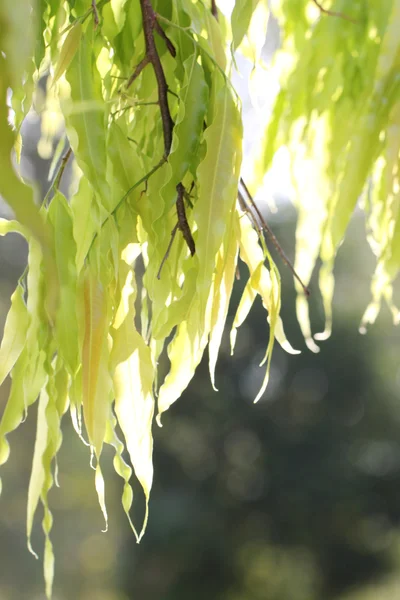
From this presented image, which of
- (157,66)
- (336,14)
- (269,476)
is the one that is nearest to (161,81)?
(157,66)

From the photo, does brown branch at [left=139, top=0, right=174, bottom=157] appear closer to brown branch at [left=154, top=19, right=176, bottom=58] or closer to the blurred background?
Result: brown branch at [left=154, top=19, right=176, bottom=58]

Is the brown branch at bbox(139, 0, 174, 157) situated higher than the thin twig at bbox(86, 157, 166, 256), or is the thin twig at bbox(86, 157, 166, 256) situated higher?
the brown branch at bbox(139, 0, 174, 157)

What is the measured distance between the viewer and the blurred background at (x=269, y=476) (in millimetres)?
4672

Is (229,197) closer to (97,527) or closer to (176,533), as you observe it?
(176,533)

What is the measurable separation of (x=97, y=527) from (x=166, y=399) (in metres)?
4.63

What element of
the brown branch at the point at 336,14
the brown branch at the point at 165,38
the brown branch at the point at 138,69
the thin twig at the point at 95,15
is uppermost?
the brown branch at the point at 336,14

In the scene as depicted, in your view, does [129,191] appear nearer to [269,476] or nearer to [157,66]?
[157,66]

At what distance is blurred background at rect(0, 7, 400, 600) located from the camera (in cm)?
467

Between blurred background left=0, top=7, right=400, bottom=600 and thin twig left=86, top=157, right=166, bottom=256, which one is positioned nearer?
thin twig left=86, top=157, right=166, bottom=256

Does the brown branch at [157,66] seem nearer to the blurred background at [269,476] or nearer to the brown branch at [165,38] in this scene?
the brown branch at [165,38]

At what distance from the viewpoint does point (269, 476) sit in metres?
4.84

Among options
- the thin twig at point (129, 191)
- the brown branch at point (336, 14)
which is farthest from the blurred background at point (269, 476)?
the thin twig at point (129, 191)

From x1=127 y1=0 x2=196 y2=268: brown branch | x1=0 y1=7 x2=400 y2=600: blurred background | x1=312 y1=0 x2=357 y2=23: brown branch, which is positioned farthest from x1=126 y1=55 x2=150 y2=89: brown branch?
x1=0 y1=7 x2=400 y2=600: blurred background

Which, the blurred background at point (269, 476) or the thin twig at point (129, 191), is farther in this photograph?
the blurred background at point (269, 476)
